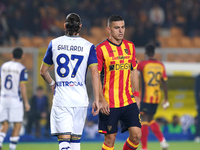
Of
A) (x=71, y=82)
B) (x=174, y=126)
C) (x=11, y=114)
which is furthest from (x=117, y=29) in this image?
(x=174, y=126)

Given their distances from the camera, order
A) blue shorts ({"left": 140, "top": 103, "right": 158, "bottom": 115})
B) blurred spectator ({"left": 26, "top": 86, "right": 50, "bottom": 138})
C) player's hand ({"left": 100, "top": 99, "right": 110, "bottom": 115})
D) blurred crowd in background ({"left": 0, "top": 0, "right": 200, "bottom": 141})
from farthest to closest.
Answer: blurred crowd in background ({"left": 0, "top": 0, "right": 200, "bottom": 141}), blurred spectator ({"left": 26, "top": 86, "right": 50, "bottom": 138}), blue shorts ({"left": 140, "top": 103, "right": 158, "bottom": 115}), player's hand ({"left": 100, "top": 99, "right": 110, "bottom": 115})

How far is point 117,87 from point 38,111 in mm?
6324

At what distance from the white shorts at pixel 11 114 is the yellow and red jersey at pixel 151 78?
101 inches

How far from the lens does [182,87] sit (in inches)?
500

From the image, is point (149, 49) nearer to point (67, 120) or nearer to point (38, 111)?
point (67, 120)

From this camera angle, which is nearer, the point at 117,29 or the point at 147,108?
the point at 117,29

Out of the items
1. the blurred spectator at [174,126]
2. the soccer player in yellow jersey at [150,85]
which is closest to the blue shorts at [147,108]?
the soccer player in yellow jersey at [150,85]

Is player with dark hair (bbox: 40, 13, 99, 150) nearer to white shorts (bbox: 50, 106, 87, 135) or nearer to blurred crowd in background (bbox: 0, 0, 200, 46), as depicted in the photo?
white shorts (bbox: 50, 106, 87, 135)

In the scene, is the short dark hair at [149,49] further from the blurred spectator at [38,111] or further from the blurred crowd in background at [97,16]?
the blurred crowd in background at [97,16]

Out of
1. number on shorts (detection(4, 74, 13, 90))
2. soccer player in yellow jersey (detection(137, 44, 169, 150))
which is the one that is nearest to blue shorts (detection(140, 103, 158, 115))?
soccer player in yellow jersey (detection(137, 44, 169, 150))

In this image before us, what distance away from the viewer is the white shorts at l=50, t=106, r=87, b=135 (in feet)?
15.8

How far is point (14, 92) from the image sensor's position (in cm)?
820

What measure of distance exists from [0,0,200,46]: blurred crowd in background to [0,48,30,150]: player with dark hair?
7.12 meters

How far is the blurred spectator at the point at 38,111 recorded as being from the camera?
11.5 meters
